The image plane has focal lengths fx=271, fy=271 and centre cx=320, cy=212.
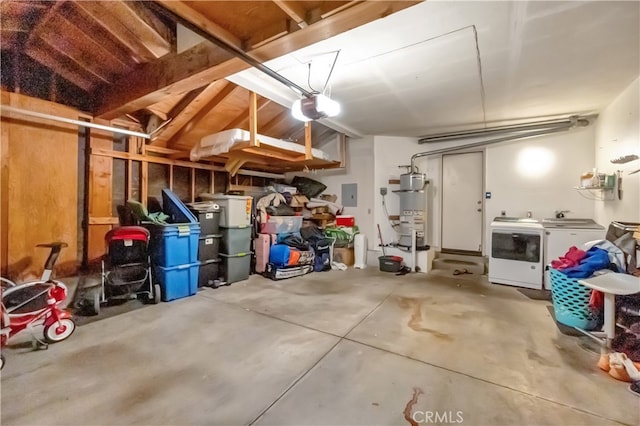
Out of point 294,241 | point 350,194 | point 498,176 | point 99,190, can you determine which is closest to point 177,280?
point 99,190

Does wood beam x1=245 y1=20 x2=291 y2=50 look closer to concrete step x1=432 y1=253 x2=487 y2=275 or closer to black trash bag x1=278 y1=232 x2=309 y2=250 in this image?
black trash bag x1=278 y1=232 x2=309 y2=250

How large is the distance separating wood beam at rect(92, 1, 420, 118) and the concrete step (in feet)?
14.7

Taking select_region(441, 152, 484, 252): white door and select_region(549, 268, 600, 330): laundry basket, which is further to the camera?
select_region(441, 152, 484, 252): white door

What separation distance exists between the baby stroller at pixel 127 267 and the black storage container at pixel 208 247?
0.69m

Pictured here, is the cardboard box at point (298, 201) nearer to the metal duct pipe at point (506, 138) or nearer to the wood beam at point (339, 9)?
the metal duct pipe at point (506, 138)

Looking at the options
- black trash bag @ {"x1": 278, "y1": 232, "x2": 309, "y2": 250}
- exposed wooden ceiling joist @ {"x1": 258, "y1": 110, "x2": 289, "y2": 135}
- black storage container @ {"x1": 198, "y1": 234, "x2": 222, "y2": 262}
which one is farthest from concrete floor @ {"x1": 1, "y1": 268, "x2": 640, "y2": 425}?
exposed wooden ceiling joist @ {"x1": 258, "y1": 110, "x2": 289, "y2": 135}

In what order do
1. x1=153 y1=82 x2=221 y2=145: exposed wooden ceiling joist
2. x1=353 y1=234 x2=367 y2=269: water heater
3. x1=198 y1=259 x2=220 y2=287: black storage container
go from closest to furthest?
1. x1=153 y1=82 x2=221 y2=145: exposed wooden ceiling joist
2. x1=198 y1=259 x2=220 y2=287: black storage container
3. x1=353 y1=234 x2=367 y2=269: water heater

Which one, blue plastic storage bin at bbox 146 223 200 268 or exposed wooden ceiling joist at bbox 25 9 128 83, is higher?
exposed wooden ceiling joist at bbox 25 9 128 83

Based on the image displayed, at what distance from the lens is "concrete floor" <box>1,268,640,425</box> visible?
1583 mm

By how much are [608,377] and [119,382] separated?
11.2ft

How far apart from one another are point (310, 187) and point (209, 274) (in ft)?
9.86

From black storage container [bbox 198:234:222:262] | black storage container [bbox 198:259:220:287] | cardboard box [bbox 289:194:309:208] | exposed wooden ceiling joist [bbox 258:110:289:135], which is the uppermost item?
exposed wooden ceiling joist [bbox 258:110:289:135]

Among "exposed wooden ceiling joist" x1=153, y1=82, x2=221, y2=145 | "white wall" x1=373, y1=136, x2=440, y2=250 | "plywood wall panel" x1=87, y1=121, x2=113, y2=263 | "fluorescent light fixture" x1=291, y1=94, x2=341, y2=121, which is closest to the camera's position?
"fluorescent light fixture" x1=291, y1=94, x2=341, y2=121

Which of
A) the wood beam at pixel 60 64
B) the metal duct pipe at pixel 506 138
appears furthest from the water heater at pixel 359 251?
the wood beam at pixel 60 64
